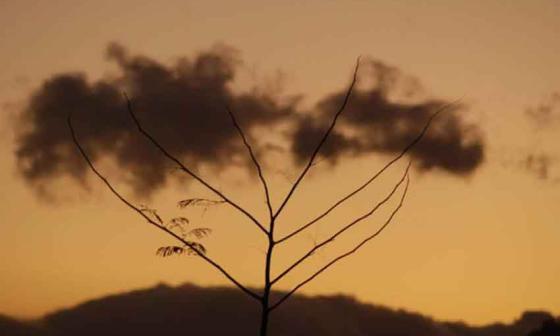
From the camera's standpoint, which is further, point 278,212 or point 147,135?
point 278,212

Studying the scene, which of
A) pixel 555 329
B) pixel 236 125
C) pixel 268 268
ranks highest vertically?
pixel 555 329

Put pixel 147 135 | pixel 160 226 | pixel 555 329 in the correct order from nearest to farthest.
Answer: pixel 147 135 < pixel 160 226 < pixel 555 329

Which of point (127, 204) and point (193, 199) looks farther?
point (193, 199)

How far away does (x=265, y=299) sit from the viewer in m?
11.8

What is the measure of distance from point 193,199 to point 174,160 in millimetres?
1118

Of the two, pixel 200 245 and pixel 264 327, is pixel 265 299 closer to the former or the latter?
pixel 264 327

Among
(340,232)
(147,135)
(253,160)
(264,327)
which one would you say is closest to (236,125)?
(253,160)

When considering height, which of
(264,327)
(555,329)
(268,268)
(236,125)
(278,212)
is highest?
(555,329)

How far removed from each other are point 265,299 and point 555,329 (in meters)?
176

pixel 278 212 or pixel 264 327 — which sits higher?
pixel 278 212

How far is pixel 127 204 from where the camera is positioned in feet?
37.9

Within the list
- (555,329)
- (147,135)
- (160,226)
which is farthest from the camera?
(555,329)

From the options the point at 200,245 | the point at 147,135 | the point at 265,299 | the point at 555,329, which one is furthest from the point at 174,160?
the point at 555,329

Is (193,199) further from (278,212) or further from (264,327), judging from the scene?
(264,327)
